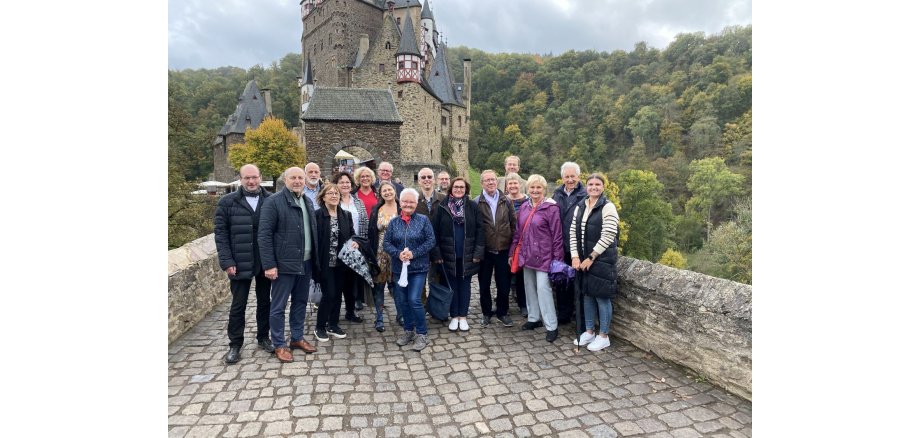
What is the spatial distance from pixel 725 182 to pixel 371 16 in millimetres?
38013

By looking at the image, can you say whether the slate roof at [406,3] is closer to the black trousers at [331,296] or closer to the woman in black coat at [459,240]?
the woman in black coat at [459,240]

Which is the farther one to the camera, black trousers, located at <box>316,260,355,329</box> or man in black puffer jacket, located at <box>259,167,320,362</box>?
black trousers, located at <box>316,260,355,329</box>

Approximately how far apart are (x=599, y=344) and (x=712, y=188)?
41.5m

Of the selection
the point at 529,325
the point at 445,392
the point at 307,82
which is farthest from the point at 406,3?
the point at 445,392

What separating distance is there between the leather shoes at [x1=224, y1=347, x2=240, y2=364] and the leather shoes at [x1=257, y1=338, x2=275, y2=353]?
0.27 meters

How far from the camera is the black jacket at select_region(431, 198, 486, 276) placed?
482 cm

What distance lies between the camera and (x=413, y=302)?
4.57 metres

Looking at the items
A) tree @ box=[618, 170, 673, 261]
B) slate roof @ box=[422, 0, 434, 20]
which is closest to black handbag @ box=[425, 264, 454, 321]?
tree @ box=[618, 170, 673, 261]

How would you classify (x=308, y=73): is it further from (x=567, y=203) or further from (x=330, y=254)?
(x=567, y=203)

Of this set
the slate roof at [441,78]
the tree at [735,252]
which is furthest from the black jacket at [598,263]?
the slate roof at [441,78]

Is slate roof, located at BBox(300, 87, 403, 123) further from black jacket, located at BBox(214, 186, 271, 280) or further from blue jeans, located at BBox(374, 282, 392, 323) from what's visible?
black jacket, located at BBox(214, 186, 271, 280)

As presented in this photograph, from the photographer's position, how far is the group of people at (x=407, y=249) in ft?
13.5

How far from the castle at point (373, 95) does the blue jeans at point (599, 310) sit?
1219 cm

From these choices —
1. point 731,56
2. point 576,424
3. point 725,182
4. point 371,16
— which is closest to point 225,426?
point 576,424
